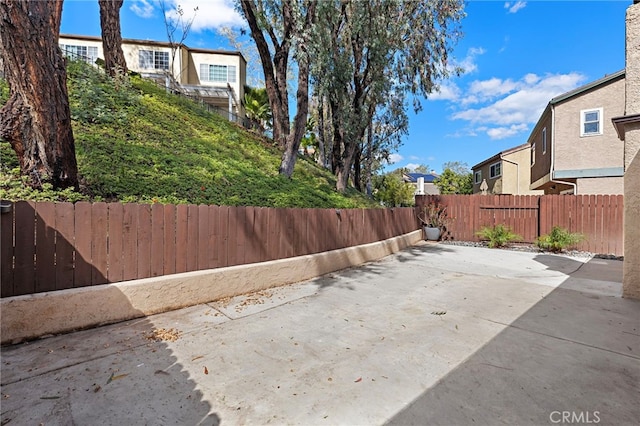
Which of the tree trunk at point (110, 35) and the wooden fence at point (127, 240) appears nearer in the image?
the wooden fence at point (127, 240)

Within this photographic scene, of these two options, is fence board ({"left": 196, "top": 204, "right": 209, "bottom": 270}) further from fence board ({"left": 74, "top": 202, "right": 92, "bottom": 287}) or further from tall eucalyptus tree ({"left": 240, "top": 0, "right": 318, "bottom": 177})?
tall eucalyptus tree ({"left": 240, "top": 0, "right": 318, "bottom": 177})

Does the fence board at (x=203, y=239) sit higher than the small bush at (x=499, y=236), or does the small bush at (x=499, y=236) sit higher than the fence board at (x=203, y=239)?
the fence board at (x=203, y=239)

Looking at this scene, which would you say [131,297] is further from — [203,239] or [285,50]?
[285,50]

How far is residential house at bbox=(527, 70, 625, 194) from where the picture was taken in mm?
12055

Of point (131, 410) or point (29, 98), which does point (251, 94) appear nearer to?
point (29, 98)

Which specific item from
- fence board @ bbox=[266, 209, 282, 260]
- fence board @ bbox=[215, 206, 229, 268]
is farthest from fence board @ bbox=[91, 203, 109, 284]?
fence board @ bbox=[266, 209, 282, 260]

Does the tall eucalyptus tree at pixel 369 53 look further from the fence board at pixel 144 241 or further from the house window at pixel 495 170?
the house window at pixel 495 170

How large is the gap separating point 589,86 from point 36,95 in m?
17.7

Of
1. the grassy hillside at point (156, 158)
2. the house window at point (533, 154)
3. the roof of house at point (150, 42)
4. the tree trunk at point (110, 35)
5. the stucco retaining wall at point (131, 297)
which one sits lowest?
the stucco retaining wall at point (131, 297)

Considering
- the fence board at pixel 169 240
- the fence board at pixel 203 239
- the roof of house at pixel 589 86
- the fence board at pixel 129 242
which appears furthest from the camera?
the roof of house at pixel 589 86

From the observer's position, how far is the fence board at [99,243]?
3.62 metres

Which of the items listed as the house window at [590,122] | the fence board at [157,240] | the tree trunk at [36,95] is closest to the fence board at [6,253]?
the fence board at [157,240]

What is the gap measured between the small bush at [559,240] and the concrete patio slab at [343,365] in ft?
17.9

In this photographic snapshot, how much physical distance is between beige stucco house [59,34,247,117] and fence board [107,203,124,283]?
16.1 m
